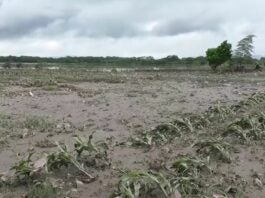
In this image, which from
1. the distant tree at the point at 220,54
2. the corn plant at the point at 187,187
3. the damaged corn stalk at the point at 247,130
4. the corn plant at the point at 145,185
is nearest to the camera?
the corn plant at the point at 145,185

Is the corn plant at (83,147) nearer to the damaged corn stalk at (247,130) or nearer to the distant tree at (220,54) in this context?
the damaged corn stalk at (247,130)

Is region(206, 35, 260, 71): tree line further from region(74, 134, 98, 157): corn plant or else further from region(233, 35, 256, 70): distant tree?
region(74, 134, 98, 157): corn plant

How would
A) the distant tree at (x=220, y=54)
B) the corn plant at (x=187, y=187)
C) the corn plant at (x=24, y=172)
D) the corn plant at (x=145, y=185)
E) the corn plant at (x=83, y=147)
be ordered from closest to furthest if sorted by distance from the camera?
the corn plant at (x=145, y=185), the corn plant at (x=187, y=187), the corn plant at (x=24, y=172), the corn plant at (x=83, y=147), the distant tree at (x=220, y=54)

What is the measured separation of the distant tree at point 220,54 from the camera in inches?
1537

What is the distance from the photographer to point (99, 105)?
50.6 feet

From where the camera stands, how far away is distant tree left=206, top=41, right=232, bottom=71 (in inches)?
1537

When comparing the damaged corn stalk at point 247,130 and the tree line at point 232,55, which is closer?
the damaged corn stalk at point 247,130

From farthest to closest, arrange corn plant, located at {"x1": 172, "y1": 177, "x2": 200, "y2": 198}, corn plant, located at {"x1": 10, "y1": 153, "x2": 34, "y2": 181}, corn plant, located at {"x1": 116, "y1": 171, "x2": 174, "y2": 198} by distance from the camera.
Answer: corn plant, located at {"x1": 10, "y1": 153, "x2": 34, "y2": 181}
corn plant, located at {"x1": 172, "y1": 177, "x2": 200, "y2": 198}
corn plant, located at {"x1": 116, "y1": 171, "x2": 174, "y2": 198}

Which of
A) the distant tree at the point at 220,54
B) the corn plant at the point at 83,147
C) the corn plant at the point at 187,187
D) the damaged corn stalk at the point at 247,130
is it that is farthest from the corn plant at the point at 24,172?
the distant tree at the point at 220,54

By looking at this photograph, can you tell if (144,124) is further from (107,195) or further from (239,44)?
(239,44)

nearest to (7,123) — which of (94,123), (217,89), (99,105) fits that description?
(94,123)

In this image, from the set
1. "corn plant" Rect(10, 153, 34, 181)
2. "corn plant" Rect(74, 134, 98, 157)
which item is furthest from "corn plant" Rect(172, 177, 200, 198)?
"corn plant" Rect(10, 153, 34, 181)

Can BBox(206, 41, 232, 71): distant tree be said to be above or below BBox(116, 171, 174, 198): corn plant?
below

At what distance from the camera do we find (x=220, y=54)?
38938 mm
